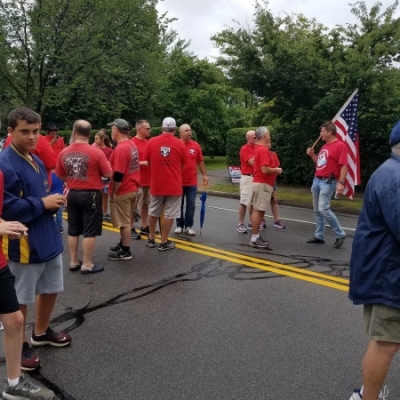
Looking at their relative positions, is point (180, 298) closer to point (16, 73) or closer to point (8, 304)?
point (8, 304)

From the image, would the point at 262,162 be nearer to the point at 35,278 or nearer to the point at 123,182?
the point at 123,182

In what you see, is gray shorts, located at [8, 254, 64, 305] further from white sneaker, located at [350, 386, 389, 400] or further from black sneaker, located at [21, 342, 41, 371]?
white sneaker, located at [350, 386, 389, 400]

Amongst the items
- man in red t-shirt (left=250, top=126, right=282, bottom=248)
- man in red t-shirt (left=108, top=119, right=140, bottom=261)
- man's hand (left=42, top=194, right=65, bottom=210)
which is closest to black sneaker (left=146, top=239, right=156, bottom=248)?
man in red t-shirt (left=108, top=119, right=140, bottom=261)

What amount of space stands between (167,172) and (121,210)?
0.93m

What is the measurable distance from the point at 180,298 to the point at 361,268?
8.50ft

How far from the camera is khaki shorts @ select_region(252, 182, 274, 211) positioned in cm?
688

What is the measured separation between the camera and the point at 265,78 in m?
12.8

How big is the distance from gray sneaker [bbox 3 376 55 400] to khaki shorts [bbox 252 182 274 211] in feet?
15.1

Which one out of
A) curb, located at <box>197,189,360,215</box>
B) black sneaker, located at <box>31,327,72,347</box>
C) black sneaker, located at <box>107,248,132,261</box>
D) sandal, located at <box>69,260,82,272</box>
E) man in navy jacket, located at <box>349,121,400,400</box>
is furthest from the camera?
curb, located at <box>197,189,360,215</box>

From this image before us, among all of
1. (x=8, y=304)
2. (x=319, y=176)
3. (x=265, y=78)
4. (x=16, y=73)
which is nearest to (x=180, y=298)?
(x=8, y=304)

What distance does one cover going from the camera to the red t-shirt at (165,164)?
259 inches

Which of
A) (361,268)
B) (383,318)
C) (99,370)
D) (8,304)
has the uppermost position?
(361,268)

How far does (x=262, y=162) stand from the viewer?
6746mm

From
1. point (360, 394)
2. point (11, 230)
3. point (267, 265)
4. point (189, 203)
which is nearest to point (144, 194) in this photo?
point (189, 203)
